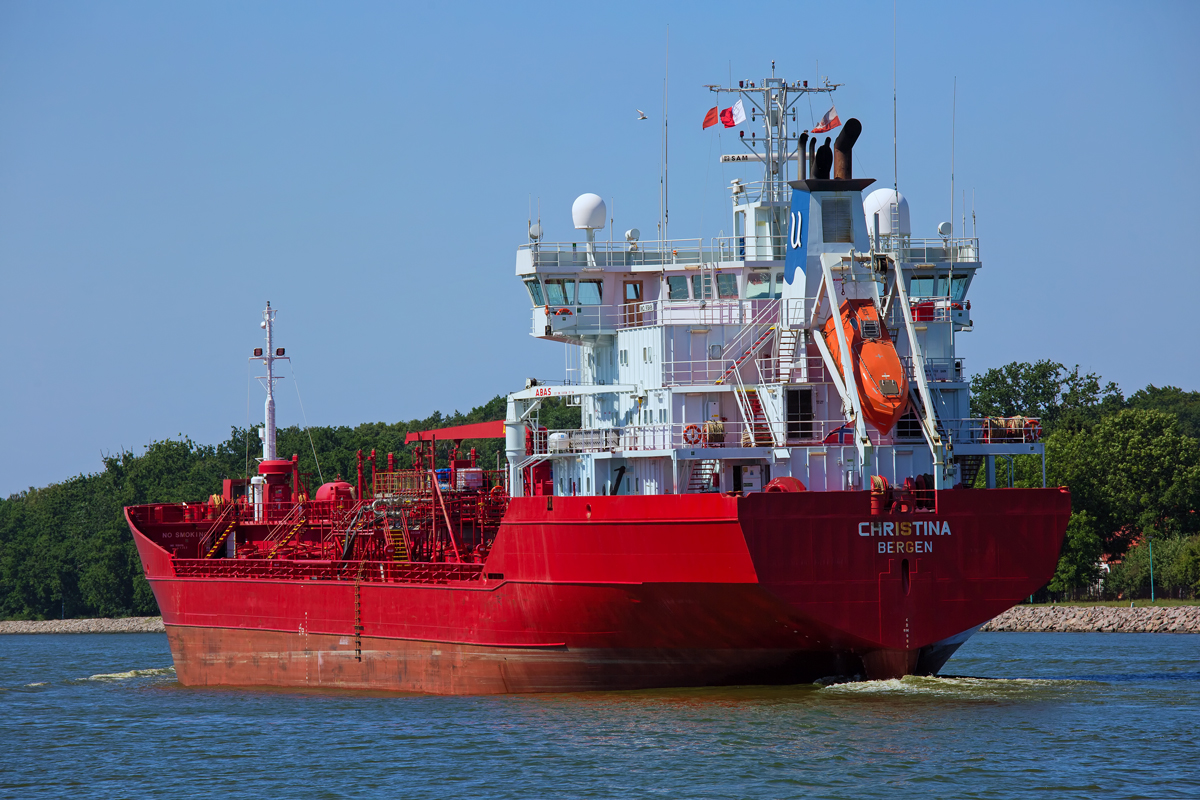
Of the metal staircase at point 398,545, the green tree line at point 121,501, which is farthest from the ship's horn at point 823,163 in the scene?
the green tree line at point 121,501

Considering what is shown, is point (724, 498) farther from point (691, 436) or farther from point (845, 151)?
point (845, 151)

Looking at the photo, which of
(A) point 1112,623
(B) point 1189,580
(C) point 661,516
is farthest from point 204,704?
(B) point 1189,580

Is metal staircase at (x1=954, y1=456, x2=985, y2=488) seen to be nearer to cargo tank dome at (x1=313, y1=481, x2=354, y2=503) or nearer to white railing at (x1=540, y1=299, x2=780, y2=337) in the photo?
white railing at (x1=540, y1=299, x2=780, y2=337)

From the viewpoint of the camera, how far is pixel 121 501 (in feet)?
301

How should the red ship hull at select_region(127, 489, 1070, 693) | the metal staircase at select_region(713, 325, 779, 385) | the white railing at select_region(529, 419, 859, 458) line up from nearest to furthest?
the red ship hull at select_region(127, 489, 1070, 693) → the white railing at select_region(529, 419, 859, 458) → the metal staircase at select_region(713, 325, 779, 385)

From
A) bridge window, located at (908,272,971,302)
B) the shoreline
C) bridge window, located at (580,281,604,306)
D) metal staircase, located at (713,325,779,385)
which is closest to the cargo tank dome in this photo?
bridge window, located at (580,281,604,306)

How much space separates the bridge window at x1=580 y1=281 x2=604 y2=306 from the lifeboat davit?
22.2 ft

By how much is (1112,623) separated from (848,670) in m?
27.2

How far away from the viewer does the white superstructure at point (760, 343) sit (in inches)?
1103

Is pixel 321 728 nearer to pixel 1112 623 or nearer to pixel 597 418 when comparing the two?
pixel 597 418

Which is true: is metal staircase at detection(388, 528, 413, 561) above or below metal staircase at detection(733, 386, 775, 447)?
below

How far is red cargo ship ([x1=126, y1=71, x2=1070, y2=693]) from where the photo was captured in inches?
1030

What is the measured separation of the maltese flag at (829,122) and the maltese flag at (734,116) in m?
1.58

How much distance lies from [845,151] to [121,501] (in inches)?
2814
